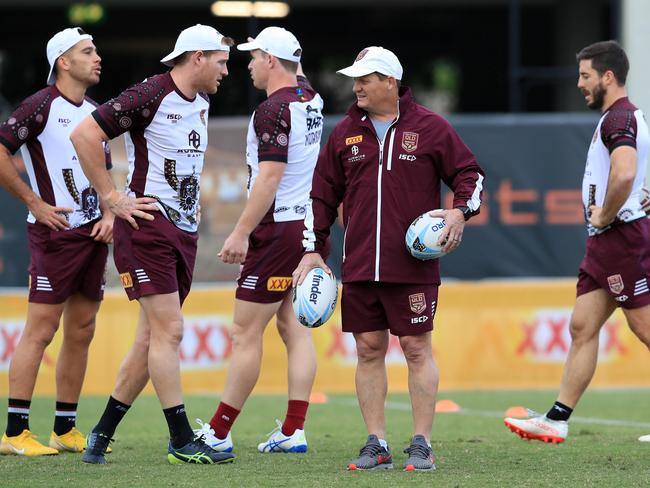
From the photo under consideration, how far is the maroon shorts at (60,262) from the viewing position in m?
7.59

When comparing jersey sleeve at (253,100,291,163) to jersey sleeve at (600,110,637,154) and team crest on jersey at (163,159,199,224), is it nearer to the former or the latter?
team crest on jersey at (163,159,199,224)

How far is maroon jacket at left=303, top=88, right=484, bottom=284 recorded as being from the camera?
6668 millimetres

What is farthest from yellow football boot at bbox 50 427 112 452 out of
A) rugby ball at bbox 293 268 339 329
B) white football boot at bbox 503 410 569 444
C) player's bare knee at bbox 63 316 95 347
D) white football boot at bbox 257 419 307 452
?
white football boot at bbox 503 410 569 444

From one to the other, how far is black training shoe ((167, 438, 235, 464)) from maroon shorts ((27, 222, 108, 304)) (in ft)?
4.31

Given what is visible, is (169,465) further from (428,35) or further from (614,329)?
(428,35)

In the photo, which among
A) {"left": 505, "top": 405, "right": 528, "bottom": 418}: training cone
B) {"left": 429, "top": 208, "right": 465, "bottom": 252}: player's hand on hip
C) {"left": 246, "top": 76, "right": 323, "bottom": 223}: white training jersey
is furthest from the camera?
{"left": 505, "top": 405, "right": 528, "bottom": 418}: training cone

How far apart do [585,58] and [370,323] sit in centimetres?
231

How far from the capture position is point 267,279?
744 centimetres

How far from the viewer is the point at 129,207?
682 cm

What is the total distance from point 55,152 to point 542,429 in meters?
3.50

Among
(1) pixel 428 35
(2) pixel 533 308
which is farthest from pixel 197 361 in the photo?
(1) pixel 428 35

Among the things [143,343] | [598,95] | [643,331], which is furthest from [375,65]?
[643,331]

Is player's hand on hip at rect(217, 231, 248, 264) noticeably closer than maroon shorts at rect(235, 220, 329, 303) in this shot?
Yes

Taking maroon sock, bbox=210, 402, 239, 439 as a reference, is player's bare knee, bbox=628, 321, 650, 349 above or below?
above
